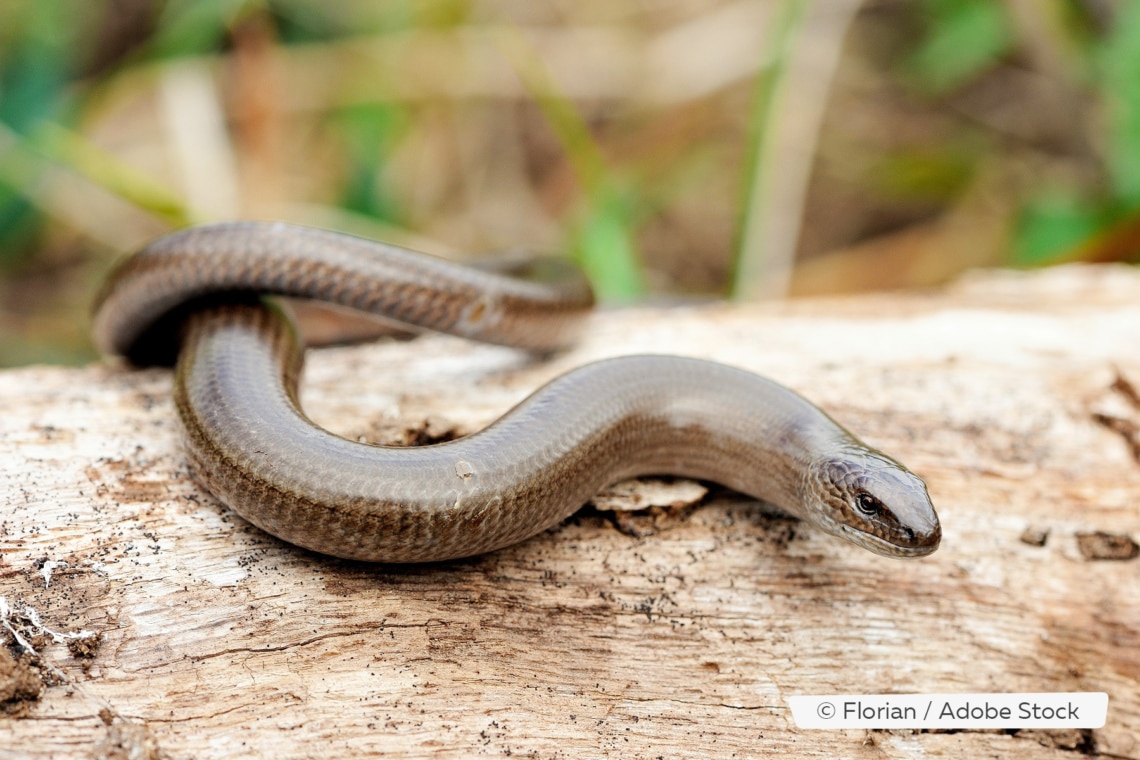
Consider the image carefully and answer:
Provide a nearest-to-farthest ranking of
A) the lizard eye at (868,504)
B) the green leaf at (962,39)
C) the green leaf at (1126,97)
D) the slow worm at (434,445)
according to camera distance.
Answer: the slow worm at (434,445) < the lizard eye at (868,504) < the green leaf at (1126,97) < the green leaf at (962,39)

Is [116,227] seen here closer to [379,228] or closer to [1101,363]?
[379,228]

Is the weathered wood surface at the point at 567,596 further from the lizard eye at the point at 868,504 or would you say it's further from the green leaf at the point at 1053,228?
the green leaf at the point at 1053,228

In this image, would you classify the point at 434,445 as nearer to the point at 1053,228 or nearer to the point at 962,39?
the point at 1053,228

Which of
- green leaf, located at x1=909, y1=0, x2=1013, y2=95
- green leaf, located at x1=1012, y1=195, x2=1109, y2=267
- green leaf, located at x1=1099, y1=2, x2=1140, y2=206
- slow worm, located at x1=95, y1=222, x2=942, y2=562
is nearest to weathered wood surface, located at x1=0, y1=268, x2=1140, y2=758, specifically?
slow worm, located at x1=95, y1=222, x2=942, y2=562

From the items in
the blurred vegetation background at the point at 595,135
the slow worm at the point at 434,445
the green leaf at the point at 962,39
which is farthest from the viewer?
the green leaf at the point at 962,39

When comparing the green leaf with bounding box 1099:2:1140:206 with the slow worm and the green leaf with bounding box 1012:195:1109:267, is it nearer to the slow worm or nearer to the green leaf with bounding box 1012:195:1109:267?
the green leaf with bounding box 1012:195:1109:267

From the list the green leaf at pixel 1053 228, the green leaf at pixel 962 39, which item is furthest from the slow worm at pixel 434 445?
the green leaf at pixel 962 39
